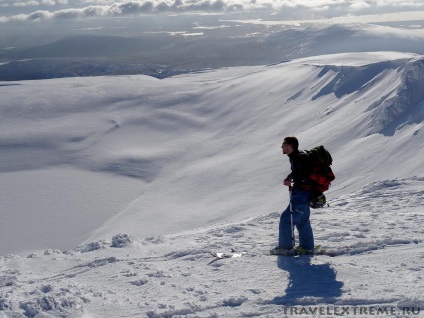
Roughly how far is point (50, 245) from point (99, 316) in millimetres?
13059

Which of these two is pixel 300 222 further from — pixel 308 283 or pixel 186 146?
pixel 186 146

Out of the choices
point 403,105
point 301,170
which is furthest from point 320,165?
point 403,105

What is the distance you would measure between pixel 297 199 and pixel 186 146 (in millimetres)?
25828

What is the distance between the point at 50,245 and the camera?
17375 mm

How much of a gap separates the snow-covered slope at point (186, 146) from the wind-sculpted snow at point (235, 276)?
5309mm

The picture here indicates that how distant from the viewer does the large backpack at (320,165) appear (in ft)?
19.4

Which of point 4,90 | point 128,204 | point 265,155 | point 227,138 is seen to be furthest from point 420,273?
point 4,90

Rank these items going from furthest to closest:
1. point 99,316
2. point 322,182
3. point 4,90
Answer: point 4,90 < point 322,182 < point 99,316

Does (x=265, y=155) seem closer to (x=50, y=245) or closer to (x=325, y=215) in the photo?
(x=50, y=245)

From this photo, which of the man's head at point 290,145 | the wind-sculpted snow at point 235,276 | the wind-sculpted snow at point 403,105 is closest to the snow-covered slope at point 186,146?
the wind-sculpted snow at point 403,105

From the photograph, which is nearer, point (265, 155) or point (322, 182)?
point (322, 182)

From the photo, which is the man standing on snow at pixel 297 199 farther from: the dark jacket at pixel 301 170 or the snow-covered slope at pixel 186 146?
the snow-covered slope at pixel 186 146

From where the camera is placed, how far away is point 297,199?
20.1 feet

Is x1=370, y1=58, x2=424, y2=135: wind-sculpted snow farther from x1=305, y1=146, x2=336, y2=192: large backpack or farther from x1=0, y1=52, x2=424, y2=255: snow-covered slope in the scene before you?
x1=305, y1=146, x2=336, y2=192: large backpack
